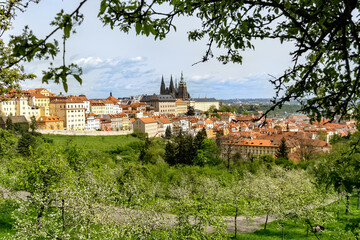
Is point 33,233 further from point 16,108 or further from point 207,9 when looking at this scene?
point 16,108

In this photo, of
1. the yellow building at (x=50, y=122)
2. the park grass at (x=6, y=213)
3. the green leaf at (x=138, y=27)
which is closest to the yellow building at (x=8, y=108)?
the yellow building at (x=50, y=122)

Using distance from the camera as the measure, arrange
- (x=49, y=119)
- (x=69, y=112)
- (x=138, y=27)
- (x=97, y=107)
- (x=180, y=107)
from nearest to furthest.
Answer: (x=138, y=27), (x=49, y=119), (x=69, y=112), (x=97, y=107), (x=180, y=107)

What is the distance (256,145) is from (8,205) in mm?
51512

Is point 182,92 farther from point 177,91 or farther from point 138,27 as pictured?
point 138,27

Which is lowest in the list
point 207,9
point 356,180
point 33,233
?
point 33,233

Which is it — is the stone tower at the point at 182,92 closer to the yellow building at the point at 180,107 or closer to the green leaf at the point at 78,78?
the yellow building at the point at 180,107

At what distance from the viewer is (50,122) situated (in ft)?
220

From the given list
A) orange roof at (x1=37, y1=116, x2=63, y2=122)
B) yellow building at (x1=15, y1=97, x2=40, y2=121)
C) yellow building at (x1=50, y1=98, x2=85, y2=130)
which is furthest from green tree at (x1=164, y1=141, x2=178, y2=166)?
yellow building at (x1=15, y1=97, x2=40, y2=121)

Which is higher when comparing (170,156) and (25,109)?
(25,109)

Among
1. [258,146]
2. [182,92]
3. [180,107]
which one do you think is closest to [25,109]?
[258,146]

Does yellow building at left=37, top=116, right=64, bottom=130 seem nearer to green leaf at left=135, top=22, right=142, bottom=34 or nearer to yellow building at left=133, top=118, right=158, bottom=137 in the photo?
yellow building at left=133, top=118, right=158, bottom=137

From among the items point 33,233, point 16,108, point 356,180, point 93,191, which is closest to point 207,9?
point 356,180

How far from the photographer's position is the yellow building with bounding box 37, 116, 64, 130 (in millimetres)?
65000

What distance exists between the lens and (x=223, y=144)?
49.9 m
